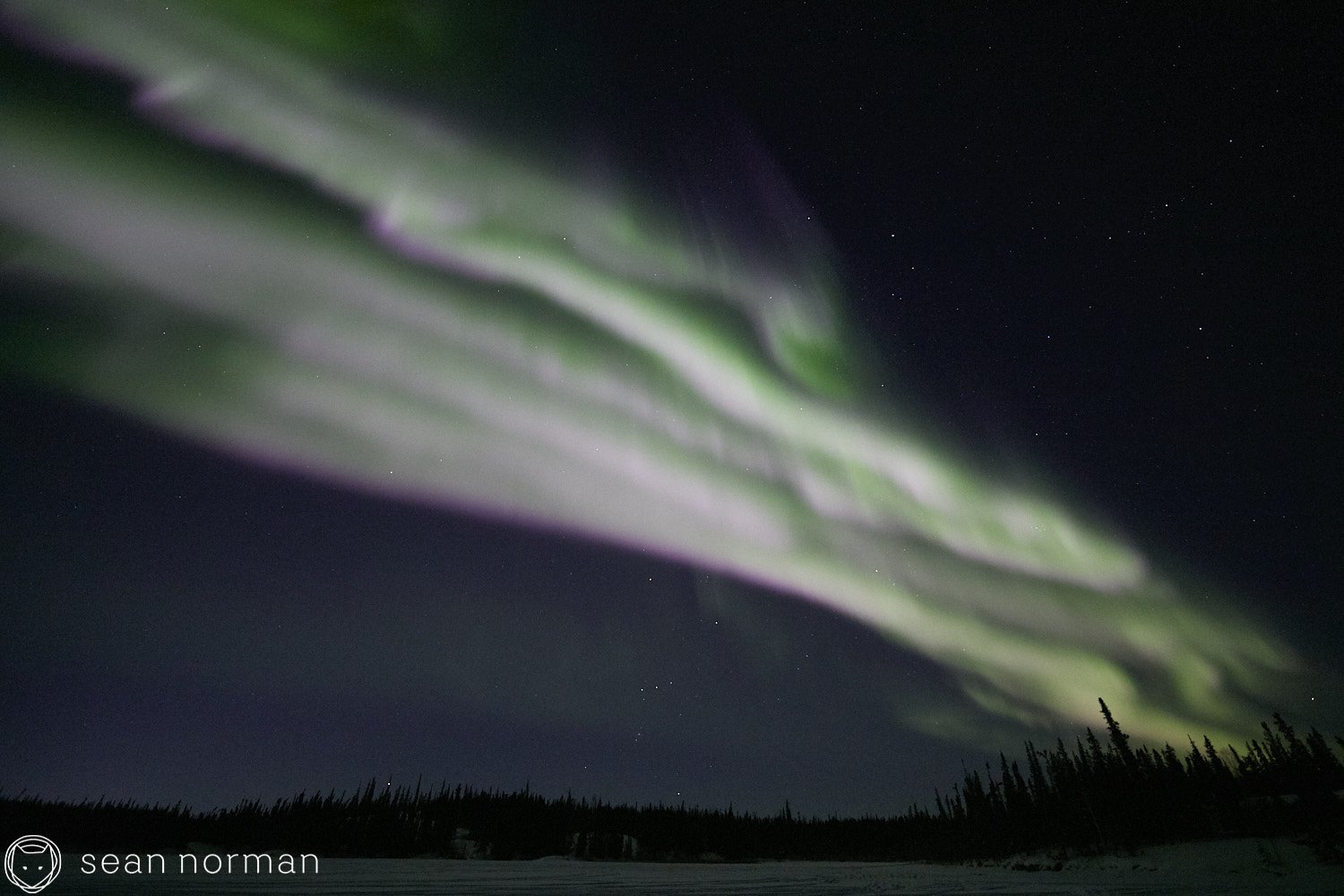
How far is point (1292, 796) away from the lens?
62.2 meters

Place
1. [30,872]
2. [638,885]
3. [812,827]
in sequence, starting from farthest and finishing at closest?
[812,827]
[30,872]
[638,885]

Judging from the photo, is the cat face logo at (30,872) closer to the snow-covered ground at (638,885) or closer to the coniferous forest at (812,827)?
the snow-covered ground at (638,885)

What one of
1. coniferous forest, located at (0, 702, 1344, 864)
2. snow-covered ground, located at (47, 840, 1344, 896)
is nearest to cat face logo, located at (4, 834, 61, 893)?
snow-covered ground, located at (47, 840, 1344, 896)

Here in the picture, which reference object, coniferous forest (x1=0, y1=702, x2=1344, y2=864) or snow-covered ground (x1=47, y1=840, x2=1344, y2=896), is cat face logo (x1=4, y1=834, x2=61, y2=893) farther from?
coniferous forest (x1=0, y1=702, x2=1344, y2=864)

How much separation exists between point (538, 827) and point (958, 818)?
62386 millimetres

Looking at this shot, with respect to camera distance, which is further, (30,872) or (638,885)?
(30,872)

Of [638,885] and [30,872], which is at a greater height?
[30,872]

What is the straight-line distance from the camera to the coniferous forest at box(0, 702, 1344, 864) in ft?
156

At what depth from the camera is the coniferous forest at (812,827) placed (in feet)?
156

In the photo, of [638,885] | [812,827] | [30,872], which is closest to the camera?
[638,885]

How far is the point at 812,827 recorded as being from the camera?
83.8m

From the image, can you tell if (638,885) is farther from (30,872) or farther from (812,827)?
(812,827)

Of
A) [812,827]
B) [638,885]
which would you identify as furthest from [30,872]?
[812,827]

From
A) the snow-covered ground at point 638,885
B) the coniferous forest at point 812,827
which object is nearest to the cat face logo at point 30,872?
the snow-covered ground at point 638,885
